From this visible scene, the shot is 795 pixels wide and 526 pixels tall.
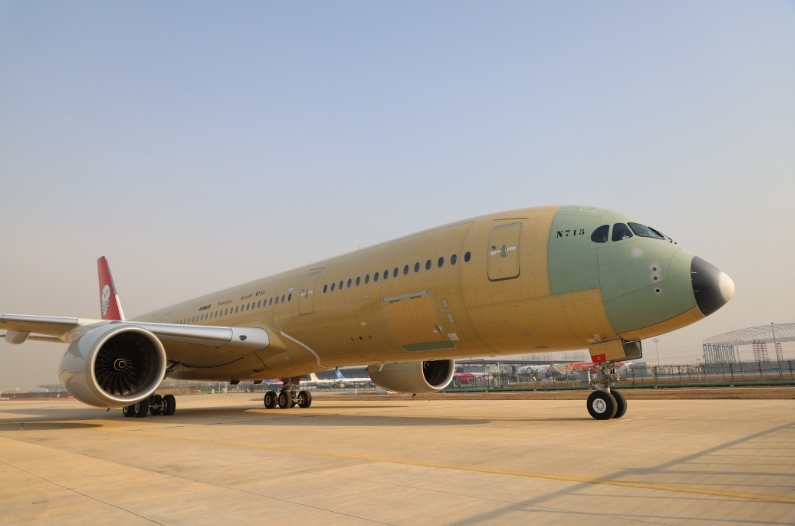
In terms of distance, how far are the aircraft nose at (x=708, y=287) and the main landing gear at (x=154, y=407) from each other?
51.6 ft

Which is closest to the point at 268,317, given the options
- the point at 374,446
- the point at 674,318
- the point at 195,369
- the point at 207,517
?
the point at 195,369

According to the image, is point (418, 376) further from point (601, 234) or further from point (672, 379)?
point (672, 379)

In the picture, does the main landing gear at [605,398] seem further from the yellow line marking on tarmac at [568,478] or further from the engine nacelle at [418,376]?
the engine nacelle at [418,376]

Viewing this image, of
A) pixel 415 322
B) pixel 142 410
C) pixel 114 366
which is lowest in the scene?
pixel 142 410

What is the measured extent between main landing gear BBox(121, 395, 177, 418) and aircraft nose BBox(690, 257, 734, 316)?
15714 millimetres

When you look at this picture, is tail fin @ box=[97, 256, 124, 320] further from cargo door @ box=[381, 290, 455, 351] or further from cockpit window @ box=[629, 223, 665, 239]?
cockpit window @ box=[629, 223, 665, 239]

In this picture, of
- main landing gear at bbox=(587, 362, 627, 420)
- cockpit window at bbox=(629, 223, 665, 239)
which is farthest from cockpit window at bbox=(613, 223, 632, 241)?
main landing gear at bbox=(587, 362, 627, 420)

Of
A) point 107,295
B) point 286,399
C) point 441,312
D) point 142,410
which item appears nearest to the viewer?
point 441,312

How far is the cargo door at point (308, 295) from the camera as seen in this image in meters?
17.5

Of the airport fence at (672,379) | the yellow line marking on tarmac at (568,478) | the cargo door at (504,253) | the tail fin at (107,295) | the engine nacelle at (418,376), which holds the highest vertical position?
the tail fin at (107,295)

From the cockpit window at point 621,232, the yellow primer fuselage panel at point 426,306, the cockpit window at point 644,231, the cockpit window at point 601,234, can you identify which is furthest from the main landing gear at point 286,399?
the cockpit window at point 644,231

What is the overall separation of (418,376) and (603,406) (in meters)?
6.95

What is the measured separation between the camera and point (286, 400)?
2228cm

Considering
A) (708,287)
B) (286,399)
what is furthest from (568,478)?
(286,399)
